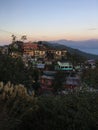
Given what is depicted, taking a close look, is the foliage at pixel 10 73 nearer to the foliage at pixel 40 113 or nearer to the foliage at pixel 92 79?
the foliage at pixel 92 79

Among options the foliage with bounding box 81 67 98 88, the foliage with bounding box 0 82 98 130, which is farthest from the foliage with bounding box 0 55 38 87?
the foliage with bounding box 0 82 98 130

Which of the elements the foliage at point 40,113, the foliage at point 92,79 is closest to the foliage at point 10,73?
the foliage at point 92,79

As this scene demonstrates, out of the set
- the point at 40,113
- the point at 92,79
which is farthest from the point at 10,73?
the point at 40,113

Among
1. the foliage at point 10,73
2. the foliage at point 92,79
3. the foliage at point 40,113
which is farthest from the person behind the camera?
the foliage at point 92,79

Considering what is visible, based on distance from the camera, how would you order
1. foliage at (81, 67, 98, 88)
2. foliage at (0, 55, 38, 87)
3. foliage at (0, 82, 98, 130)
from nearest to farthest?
1. foliage at (0, 82, 98, 130)
2. foliage at (0, 55, 38, 87)
3. foliage at (81, 67, 98, 88)

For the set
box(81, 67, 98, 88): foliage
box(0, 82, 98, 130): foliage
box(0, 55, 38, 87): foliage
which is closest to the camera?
box(0, 82, 98, 130): foliage

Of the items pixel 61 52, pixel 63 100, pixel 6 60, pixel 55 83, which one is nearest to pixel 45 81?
pixel 55 83

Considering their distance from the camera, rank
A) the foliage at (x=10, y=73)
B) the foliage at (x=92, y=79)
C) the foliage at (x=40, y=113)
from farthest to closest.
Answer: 1. the foliage at (x=92, y=79)
2. the foliage at (x=10, y=73)
3. the foliage at (x=40, y=113)

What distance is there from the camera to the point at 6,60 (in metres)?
21.7

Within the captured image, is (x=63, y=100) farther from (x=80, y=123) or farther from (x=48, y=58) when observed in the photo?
(x=48, y=58)

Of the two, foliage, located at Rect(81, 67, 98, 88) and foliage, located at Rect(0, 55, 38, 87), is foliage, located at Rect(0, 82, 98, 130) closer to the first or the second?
foliage, located at Rect(0, 55, 38, 87)

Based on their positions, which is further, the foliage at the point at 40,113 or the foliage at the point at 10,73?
the foliage at the point at 10,73

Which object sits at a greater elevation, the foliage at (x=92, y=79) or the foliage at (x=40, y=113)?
the foliage at (x=40, y=113)

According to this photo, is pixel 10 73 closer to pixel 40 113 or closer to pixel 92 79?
pixel 92 79
